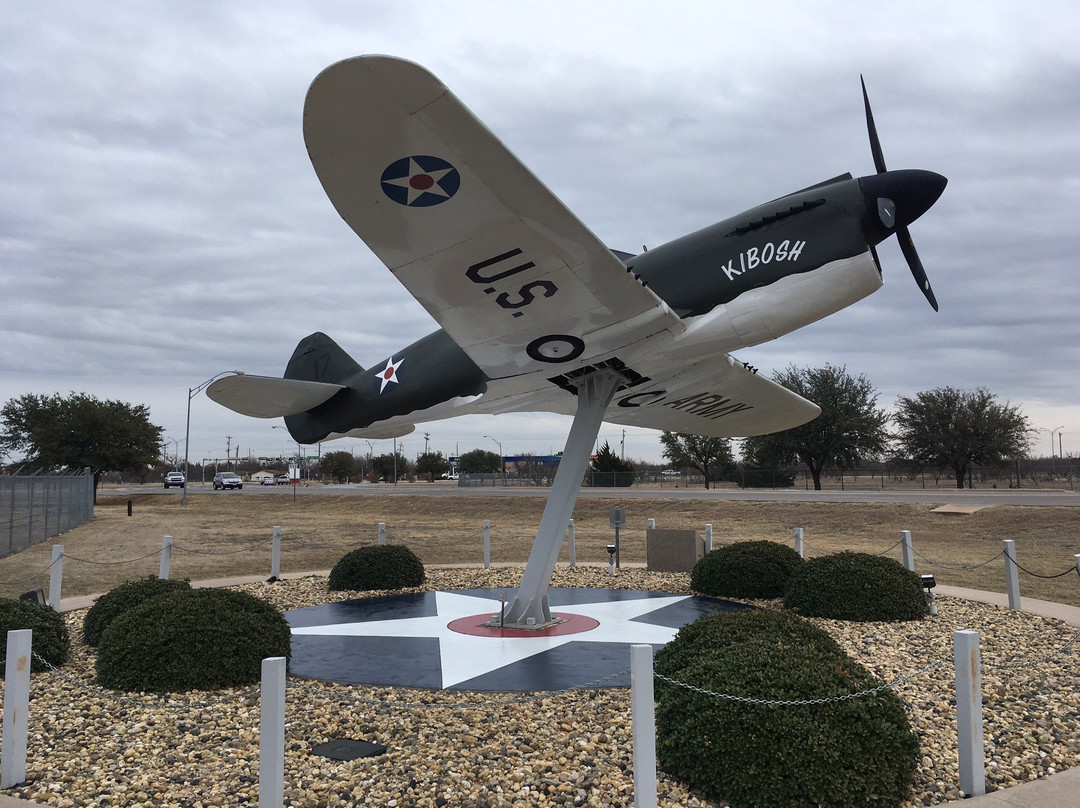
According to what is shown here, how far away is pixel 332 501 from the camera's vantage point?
48.9 m

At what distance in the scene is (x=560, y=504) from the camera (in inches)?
382

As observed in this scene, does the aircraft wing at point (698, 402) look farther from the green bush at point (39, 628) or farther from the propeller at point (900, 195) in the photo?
the green bush at point (39, 628)

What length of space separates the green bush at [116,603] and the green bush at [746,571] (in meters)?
7.92

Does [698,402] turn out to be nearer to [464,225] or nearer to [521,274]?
[521,274]

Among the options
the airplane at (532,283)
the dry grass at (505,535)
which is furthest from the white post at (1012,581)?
the airplane at (532,283)

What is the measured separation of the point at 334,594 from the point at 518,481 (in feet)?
187

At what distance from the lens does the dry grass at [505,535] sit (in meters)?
Answer: 17.2

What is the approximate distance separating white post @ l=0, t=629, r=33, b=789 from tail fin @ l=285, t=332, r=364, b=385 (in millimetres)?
6931

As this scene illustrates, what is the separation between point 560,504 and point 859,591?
415 cm

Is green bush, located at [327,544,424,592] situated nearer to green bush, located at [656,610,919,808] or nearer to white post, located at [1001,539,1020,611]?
green bush, located at [656,610,919,808]

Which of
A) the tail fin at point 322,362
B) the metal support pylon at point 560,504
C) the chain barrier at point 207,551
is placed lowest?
the chain barrier at point 207,551

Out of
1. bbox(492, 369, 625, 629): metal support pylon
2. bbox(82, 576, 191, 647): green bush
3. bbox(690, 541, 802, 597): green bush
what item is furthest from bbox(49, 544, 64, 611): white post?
bbox(690, 541, 802, 597): green bush

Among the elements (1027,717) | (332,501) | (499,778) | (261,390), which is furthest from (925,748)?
(332,501)

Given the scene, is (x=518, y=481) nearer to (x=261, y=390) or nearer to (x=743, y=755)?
(x=261, y=390)
